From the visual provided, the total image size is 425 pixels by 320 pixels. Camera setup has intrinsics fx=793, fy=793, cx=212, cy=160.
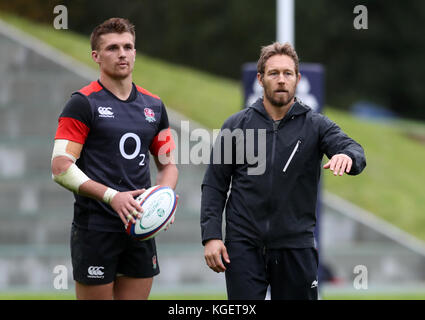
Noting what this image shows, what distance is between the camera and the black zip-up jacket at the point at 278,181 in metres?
4.07

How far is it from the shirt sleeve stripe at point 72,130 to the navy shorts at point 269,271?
100cm

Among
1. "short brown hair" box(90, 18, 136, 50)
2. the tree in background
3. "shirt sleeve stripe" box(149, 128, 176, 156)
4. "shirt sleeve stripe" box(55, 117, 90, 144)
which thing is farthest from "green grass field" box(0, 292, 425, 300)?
the tree in background

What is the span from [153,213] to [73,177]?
454mm

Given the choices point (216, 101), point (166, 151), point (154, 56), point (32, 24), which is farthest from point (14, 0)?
point (166, 151)

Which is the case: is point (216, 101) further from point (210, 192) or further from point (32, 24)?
point (210, 192)

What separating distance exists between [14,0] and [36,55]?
5.10 meters

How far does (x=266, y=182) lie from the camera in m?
4.07

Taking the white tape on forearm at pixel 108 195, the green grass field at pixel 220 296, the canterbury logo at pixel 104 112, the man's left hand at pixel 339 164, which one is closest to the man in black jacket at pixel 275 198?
the man's left hand at pixel 339 164

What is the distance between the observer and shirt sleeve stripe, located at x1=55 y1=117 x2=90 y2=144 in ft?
13.6

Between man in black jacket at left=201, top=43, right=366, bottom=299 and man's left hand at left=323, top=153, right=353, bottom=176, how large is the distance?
153 mm

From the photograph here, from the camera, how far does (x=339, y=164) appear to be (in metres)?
3.82

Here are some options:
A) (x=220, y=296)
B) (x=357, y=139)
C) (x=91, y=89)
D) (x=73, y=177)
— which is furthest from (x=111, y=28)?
(x=357, y=139)

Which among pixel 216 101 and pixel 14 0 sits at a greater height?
pixel 14 0

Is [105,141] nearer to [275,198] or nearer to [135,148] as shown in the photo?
[135,148]
